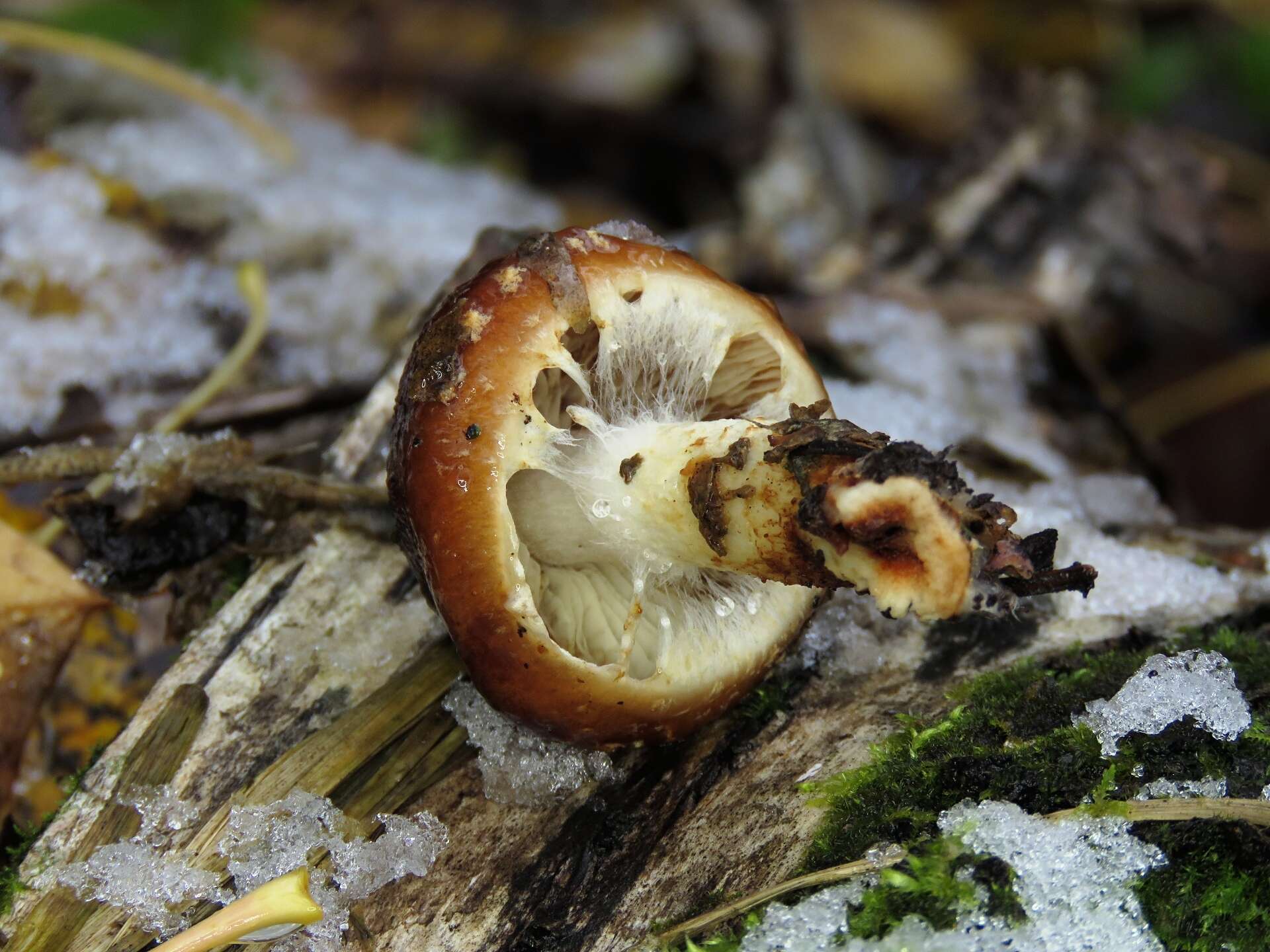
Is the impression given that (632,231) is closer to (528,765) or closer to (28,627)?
(528,765)

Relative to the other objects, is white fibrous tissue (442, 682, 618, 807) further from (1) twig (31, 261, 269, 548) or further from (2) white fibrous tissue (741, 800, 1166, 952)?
(1) twig (31, 261, 269, 548)

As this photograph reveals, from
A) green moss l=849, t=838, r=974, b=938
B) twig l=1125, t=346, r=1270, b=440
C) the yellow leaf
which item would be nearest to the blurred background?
twig l=1125, t=346, r=1270, b=440

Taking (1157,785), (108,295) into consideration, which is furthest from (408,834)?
(108,295)

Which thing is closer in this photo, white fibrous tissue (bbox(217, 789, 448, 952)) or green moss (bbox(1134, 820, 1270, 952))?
green moss (bbox(1134, 820, 1270, 952))

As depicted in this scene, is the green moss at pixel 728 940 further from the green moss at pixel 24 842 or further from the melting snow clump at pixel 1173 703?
the green moss at pixel 24 842

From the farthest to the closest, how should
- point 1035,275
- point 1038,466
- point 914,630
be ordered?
1. point 1035,275
2. point 1038,466
3. point 914,630

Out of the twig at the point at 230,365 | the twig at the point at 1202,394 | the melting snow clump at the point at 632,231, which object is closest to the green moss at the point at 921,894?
the melting snow clump at the point at 632,231

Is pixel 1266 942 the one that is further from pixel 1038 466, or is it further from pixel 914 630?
pixel 1038 466
